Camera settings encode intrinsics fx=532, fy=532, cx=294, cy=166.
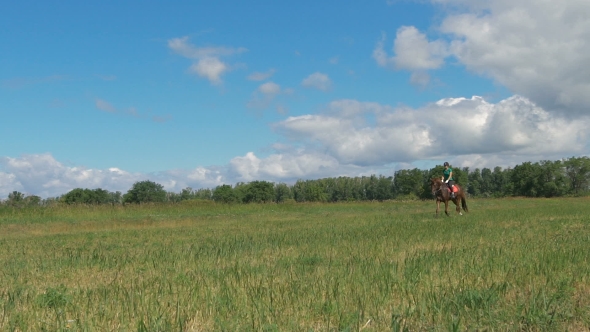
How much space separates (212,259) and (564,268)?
6673 millimetres

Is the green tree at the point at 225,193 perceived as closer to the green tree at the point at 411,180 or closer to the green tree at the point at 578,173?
the green tree at the point at 411,180

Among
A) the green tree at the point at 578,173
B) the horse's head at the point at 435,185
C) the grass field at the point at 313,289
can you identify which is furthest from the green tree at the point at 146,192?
the grass field at the point at 313,289

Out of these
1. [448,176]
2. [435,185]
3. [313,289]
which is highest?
[448,176]

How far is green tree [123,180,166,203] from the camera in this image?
156 m

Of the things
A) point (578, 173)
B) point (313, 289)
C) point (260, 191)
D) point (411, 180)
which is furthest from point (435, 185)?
point (411, 180)

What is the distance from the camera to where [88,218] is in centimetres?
3931

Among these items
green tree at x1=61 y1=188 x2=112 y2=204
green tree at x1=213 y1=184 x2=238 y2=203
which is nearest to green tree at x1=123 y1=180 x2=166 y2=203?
green tree at x1=61 y1=188 x2=112 y2=204

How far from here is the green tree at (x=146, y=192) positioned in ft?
513

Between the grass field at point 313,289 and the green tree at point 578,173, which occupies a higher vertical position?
the green tree at point 578,173

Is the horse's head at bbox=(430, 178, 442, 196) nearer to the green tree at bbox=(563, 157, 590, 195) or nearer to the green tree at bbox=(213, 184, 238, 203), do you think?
the green tree at bbox=(563, 157, 590, 195)

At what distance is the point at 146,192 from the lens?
15625cm

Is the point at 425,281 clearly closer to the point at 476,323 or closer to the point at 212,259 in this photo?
the point at 476,323

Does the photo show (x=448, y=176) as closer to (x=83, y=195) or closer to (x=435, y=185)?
(x=435, y=185)

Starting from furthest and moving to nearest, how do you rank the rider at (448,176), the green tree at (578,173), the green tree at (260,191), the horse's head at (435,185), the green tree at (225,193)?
the green tree at (225,193), the green tree at (260,191), the green tree at (578,173), the horse's head at (435,185), the rider at (448,176)
